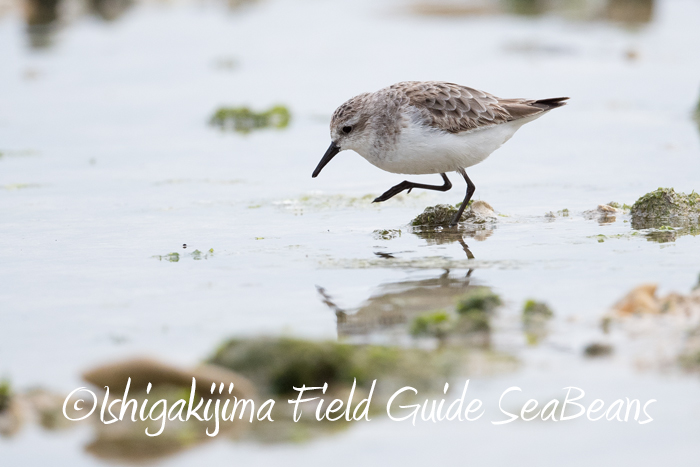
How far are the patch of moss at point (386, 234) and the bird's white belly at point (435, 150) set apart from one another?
65cm

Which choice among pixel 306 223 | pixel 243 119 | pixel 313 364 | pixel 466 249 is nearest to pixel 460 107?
pixel 466 249

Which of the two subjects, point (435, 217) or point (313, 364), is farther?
point (435, 217)

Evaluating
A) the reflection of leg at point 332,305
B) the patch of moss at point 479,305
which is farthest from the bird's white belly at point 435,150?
the patch of moss at point 479,305

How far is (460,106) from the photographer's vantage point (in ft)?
30.9

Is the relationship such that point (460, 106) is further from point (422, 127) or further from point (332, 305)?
point (332, 305)

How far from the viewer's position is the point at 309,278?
7.70 m

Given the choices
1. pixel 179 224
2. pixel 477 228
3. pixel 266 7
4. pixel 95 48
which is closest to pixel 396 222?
pixel 477 228

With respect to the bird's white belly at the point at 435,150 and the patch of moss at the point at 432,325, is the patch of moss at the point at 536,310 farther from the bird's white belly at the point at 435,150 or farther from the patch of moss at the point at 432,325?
the bird's white belly at the point at 435,150

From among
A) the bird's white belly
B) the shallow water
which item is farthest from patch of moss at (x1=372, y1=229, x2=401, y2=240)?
the bird's white belly

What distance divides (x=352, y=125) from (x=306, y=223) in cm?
129

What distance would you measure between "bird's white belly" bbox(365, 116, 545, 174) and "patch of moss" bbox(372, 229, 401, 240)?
651 mm

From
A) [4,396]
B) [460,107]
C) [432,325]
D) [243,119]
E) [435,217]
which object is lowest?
[243,119]

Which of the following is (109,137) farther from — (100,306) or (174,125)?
(100,306)

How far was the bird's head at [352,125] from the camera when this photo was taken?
30.0ft
